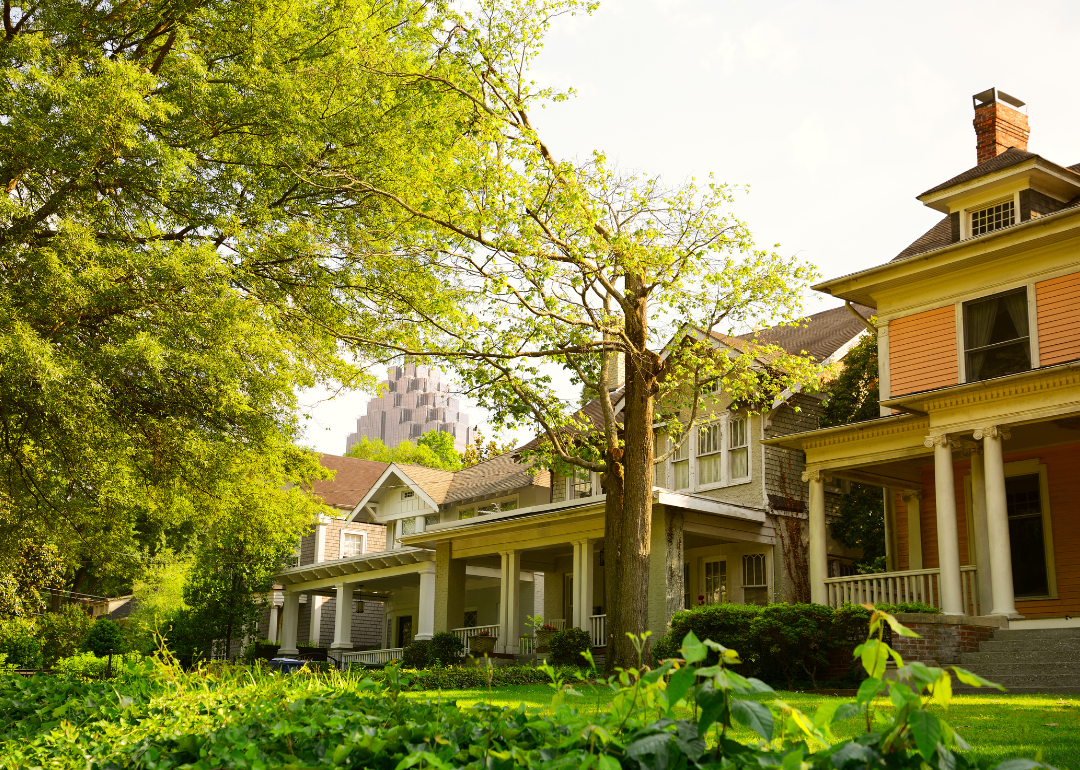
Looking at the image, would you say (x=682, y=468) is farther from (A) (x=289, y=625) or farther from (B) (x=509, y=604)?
(A) (x=289, y=625)

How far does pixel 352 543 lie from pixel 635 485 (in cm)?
2634

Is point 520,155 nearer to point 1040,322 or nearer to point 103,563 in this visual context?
point 1040,322

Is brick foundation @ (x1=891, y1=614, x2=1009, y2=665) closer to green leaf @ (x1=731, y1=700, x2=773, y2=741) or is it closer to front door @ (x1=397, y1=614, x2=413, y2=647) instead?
green leaf @ (x1=731, y1=700, x2=773, y2=741)

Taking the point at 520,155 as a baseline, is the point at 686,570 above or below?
below

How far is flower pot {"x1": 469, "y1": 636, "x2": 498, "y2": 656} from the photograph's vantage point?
75.6 feet

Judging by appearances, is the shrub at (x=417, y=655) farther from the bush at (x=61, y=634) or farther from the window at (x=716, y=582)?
the bush at (x=61, y=634)

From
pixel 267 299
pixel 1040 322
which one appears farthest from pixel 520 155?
pixel 1040 322

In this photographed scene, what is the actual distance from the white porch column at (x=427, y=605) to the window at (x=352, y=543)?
35.0ft

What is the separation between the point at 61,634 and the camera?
3238 centimetres

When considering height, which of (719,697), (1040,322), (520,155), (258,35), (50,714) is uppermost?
(258,35)

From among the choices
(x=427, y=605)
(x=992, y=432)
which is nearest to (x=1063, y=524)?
(x=992, y=432)

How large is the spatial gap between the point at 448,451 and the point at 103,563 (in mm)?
51428

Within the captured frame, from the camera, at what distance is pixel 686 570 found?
79.6 feet

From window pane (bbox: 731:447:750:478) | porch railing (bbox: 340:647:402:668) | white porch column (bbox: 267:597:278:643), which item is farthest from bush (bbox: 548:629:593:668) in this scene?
white porch column (bbox: 267:597:278:643)
